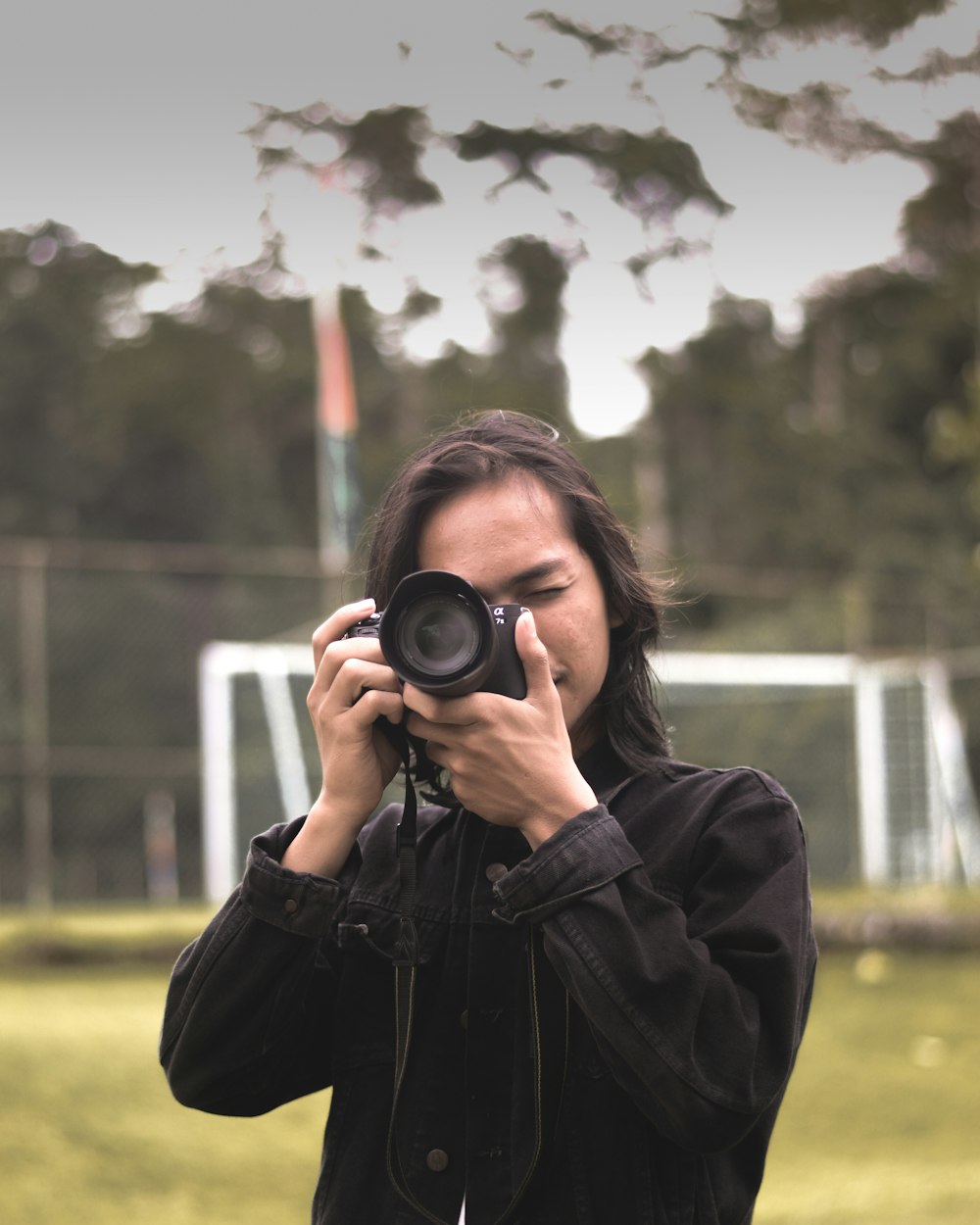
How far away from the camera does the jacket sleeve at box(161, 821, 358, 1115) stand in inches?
59.8

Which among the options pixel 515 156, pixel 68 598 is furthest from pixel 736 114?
pixel 68 598

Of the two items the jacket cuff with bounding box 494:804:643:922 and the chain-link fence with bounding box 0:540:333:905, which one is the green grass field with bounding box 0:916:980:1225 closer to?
the jacket cuff with bounding box 494:804:643:922

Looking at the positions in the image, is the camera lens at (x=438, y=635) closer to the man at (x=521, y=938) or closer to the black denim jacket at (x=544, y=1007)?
the man at (x=521, y=938)

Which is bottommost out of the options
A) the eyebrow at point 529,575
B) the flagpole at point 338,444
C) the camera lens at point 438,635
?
the camera lens at point 438,635

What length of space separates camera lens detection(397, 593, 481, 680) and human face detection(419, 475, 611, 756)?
83mm

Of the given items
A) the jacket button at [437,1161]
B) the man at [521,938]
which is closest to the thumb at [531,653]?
the man at [521,938]

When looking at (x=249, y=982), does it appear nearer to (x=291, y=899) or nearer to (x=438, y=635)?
(x=291, y=899)

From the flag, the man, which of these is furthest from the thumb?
the flag

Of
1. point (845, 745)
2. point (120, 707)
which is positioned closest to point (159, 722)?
point (120, 707)

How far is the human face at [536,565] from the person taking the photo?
1.57 m

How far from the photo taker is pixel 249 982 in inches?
59.7

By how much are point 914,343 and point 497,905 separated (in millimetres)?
24165

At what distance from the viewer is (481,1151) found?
147cm

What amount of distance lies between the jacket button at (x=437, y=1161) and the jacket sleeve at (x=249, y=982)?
0.19m
